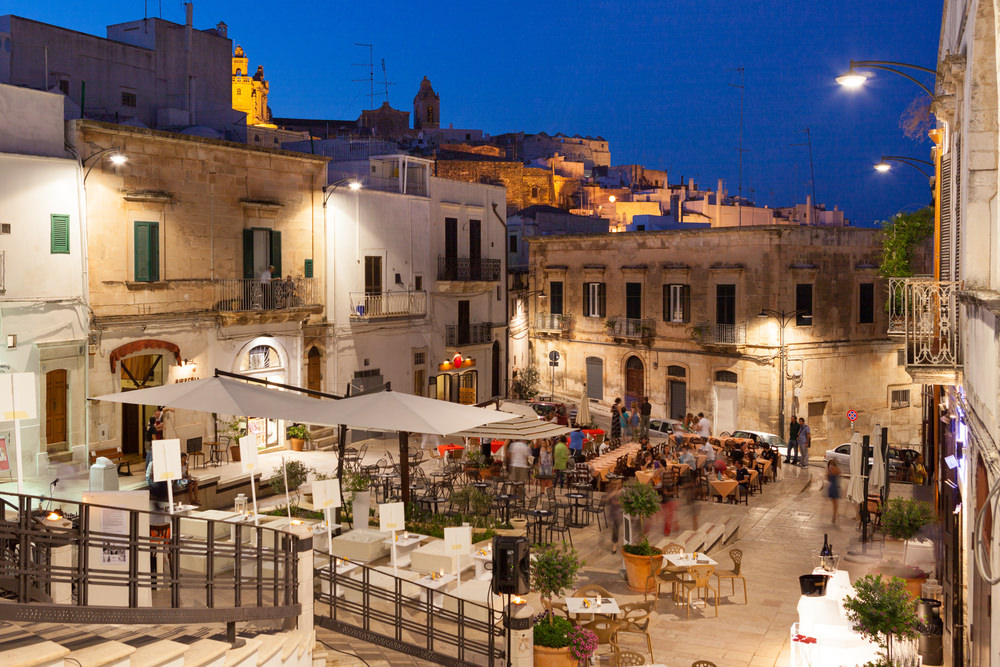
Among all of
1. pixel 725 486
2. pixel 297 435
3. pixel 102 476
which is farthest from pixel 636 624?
pixel 297 435

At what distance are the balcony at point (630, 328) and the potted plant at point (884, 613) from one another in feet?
86.2

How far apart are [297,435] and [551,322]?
17756 millimetres

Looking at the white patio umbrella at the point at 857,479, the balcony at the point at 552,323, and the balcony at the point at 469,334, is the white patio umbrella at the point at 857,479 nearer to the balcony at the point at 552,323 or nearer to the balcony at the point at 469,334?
the balcony at the point at 469,334

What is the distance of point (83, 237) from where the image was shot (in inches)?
792

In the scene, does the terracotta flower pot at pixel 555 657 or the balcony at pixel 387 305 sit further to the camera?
the balcony at pixel 387 305

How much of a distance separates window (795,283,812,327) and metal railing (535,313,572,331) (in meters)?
10.5

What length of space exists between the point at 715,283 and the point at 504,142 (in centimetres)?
5974

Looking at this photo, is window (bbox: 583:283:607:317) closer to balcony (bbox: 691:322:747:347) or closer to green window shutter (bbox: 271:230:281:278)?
balcony (bbox: 691:322:747:347)

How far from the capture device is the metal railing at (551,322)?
132 ft

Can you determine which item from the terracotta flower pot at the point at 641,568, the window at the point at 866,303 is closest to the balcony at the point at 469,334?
the window at the point at 866,303

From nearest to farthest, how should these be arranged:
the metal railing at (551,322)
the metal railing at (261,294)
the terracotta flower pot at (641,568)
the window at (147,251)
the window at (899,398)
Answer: the terracotta flower pot at (641,568)
the window at (147,251)
the metal railing at (261,294)
the window at (899,398)
the metal railing at (551,322)

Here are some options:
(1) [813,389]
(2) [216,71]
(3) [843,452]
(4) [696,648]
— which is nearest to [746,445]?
(3) [843,452]

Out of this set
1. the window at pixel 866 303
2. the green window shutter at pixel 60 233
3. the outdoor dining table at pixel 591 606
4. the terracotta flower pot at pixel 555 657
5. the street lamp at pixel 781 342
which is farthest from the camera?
the window at pixel 866 303

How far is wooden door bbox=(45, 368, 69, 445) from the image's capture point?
19391mm
